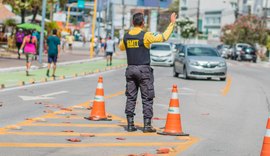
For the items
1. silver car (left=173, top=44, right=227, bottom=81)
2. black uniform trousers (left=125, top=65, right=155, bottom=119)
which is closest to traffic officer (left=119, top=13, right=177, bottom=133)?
black uniform trousers (left=125, top=65, right=155, bottom=119)

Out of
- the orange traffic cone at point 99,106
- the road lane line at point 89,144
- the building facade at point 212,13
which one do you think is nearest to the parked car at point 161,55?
the orange traffic cone at point 99,106

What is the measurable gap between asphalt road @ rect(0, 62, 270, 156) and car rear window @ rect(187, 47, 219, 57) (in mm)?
10312

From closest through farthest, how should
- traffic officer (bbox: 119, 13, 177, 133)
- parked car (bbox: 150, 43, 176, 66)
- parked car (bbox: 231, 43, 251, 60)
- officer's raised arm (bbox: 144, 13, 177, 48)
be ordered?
officer's raised arm (bbox: 144, 13, 177, 48), traffic officer (bbox: 119, 13, 177, 133), parked car (bbox: 150, 43, 176, 66), parked car (bbox: 231, 43, 251, 60)

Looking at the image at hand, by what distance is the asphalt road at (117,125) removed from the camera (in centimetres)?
1022

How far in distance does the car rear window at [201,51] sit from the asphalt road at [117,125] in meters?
10.3

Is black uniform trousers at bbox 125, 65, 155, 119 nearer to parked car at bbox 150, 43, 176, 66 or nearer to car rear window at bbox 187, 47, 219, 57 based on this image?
car rear window at bbox 187, 47, 219, 57

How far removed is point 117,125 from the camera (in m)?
13.1

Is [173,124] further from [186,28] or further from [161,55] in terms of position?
[186,28]

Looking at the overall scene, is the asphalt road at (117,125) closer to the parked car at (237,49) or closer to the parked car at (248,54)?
the parked car at (248,54)

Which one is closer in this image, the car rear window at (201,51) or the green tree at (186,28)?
the car rear window at (201,51)

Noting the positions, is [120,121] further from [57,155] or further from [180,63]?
[180,63]

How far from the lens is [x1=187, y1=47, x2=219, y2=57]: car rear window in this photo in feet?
107

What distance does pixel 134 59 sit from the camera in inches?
480

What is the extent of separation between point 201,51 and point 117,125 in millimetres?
20239
